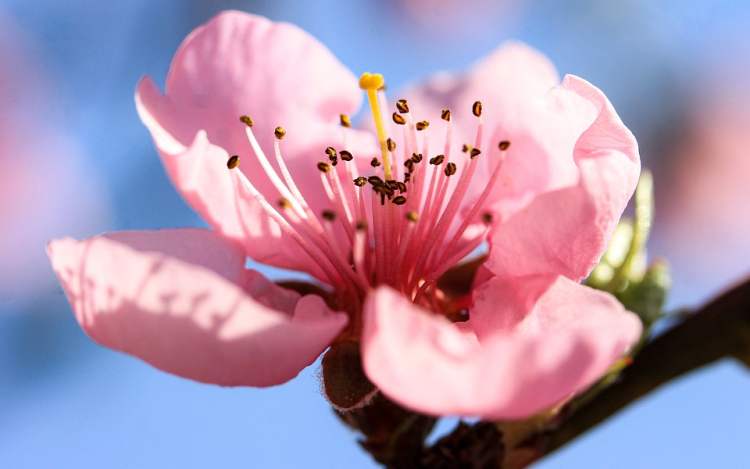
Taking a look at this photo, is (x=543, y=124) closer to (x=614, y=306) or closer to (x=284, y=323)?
(x=614, y=306)

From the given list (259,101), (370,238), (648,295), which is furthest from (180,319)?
(648,295)

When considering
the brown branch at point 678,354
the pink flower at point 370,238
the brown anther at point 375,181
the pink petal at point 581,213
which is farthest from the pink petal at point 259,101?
the brown branch at point 678,354

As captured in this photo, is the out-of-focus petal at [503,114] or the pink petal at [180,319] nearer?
the pink petal at [180,319]

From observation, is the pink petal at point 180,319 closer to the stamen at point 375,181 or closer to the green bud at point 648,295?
the stamen at point 375,181

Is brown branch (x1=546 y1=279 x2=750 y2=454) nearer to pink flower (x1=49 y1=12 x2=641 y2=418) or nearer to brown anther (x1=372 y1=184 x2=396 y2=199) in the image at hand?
pink flower (x1=49 y1=12 x2=641 y2=418)

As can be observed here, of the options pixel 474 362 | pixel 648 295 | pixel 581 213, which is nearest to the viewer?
pixel 474 362

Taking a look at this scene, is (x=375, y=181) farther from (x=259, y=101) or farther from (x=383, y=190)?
(x=259, y=101)

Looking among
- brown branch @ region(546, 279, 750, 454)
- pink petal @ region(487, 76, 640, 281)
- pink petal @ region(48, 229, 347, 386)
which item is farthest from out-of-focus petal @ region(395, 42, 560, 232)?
pink petal @ region(48, 229, 347, 386)
